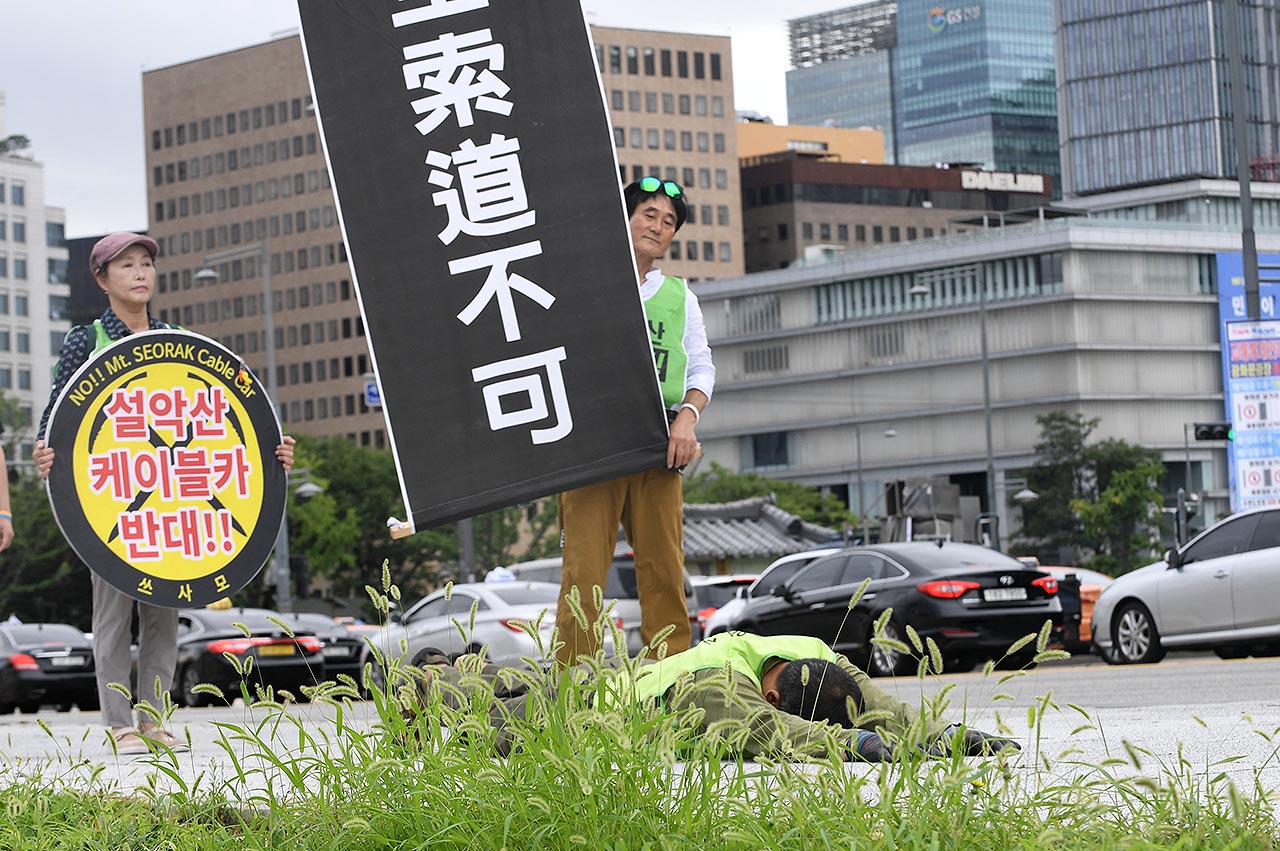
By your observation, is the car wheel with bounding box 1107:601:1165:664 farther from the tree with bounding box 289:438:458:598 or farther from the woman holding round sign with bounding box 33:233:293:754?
the tree with bounding box 289:438:458:598

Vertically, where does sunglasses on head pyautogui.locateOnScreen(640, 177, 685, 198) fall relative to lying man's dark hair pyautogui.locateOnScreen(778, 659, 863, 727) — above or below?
above

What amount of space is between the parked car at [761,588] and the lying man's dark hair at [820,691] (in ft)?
53.1

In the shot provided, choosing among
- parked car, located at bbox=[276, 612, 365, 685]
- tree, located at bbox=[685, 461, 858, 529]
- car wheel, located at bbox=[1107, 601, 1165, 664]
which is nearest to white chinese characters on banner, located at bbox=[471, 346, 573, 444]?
car wheel, located at bbox=[1107, 601, 1165, 664]

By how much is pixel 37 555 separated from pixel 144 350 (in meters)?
63.2

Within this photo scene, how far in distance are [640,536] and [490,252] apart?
1.28m

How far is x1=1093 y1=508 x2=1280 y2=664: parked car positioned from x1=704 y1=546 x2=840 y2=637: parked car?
12.1 ft

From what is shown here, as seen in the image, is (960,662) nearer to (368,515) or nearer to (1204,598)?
(1204,598)

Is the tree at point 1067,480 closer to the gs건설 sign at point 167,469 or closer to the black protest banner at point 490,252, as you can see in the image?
the gs건설 sign at point 167,469

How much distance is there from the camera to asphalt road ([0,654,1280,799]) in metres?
5.06

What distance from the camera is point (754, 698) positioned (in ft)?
18.8

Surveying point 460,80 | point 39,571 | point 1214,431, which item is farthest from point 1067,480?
point 460,80

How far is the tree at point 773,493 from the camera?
296 feet

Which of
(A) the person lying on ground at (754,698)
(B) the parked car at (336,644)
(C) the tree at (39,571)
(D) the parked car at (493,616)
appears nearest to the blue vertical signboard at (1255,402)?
(D) the parked car at (493,616)

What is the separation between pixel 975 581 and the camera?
20516 mm
